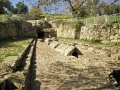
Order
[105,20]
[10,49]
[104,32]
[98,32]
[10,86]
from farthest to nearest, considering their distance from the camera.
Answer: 1. [105,20]
2. [98,32]
3. [104,32]
4. [10,49]
5. [10,86]

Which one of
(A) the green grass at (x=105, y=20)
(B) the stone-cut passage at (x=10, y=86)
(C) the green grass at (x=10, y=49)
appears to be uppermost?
(A) the green grass at (x=105, y=20)

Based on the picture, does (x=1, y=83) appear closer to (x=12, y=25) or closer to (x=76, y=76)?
(x=76, y=76)

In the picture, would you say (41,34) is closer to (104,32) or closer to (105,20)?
(105,20)

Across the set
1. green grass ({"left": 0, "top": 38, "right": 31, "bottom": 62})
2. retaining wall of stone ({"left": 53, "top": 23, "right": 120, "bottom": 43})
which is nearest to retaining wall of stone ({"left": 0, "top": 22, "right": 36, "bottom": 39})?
retaining wall of stone ({"left": 53, "top": 23, "right": 120, "bottom": 43})

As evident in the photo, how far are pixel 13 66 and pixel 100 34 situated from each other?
45.4 feet

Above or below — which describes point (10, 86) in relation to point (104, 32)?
above

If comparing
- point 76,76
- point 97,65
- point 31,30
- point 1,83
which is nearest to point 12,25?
point 31,30

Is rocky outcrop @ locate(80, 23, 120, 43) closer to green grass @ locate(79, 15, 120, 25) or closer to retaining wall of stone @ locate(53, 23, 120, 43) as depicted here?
retaining wall of stone @ locate(53, 23, 120, 43)

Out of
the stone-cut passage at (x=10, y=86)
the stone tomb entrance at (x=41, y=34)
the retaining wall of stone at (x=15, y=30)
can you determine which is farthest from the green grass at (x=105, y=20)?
the stone-cut passage at (x=10, y=86)

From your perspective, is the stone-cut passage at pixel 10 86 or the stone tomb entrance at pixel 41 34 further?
the stone tomb entrance at pixel 41 34

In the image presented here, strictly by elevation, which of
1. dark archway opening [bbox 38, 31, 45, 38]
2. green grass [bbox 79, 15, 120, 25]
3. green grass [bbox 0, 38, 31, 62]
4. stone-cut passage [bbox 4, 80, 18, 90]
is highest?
green grass [bbox 79, 15, 120, 25]

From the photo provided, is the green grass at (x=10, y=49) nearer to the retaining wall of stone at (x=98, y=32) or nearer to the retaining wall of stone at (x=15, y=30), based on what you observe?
the retaining wall of stone at (x=15, y=30)

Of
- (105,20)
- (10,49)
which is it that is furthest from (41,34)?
(10,49)

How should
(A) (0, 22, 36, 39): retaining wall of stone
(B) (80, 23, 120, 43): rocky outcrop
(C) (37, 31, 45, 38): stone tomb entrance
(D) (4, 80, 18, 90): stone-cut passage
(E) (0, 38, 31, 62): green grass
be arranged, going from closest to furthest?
(D) (4, 80, 18, 90): stone-cut passage → (E) (0, 38, 31, 62): green grass → (B) (80, 23, 120, 43): rocky outcrop → (A) (0, 22, 36, 39): retaining wall of stone → (C) (37, 31, 45, 38): stone tomb entrance
